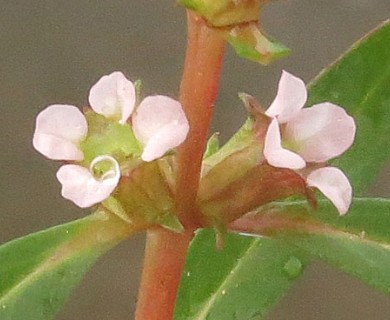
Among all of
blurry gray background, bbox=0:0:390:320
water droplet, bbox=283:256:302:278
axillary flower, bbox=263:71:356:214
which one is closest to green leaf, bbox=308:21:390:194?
water droplet, bbox=283:256:302:278

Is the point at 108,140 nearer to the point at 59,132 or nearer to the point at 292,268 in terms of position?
the point at 59,132

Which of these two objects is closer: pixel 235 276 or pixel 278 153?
pixel 278 153

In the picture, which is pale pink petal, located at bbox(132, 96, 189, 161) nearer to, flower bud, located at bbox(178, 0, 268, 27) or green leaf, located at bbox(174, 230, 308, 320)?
flower bud, located at bbox(178, 0, 268, 27)

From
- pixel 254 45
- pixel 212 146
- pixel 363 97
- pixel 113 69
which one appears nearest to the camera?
pixel 254 45

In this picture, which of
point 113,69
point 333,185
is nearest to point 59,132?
point 333,185

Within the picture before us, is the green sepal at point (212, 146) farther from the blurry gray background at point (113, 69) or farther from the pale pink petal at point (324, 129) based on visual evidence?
the blurry gray background at point (113, 69)

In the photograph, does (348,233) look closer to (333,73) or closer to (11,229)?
(333,73)
